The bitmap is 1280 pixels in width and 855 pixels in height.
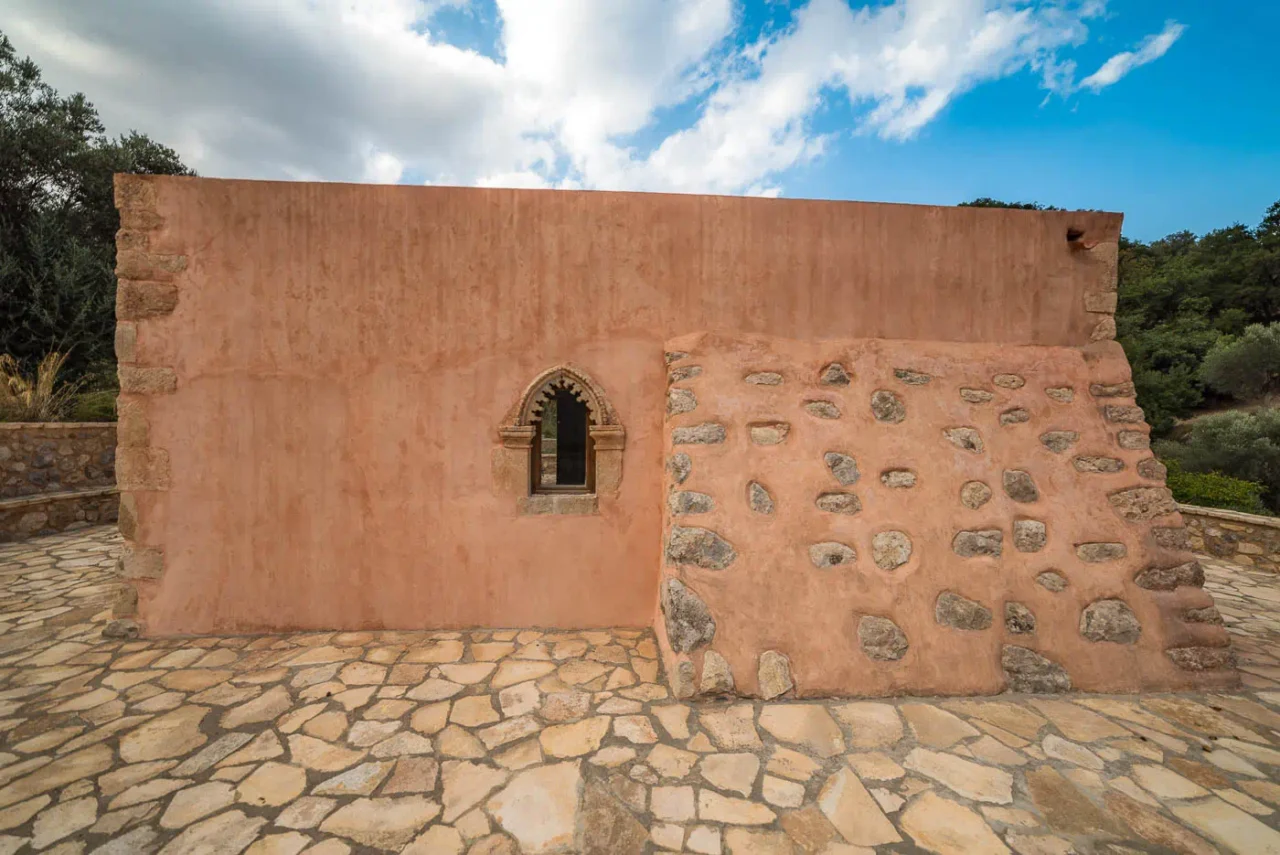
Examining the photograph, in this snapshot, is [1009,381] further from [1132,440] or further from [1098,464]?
[1132,440]

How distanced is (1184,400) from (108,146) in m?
27.8

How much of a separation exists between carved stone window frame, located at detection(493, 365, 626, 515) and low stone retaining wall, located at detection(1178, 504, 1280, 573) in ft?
22.6

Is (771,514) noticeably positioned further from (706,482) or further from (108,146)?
(108,146)

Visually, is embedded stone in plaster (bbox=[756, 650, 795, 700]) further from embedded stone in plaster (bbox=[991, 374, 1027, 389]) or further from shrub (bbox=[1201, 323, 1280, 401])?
shrub (bbox=[1201, 323, 1280, 401])

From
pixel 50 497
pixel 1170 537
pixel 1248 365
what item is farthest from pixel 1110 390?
pixel 1248 365

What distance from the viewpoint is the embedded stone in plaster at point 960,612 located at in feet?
9.97

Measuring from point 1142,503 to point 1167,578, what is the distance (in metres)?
0.50

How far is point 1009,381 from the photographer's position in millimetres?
3711

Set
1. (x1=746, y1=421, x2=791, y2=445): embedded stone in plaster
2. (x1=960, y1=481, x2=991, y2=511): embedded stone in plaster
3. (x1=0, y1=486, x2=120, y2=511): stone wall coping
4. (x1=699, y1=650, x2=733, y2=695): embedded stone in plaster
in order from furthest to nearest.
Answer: (x1=0, y1=486, x2=120, y2=511): stone wall coping → (x1=746, y1=421, x2=791, y2=445): embedded stone in plaster → (x1=960, y1=481, x2=991, y2=511): embedded stone in plaster → (x1=699, y1=650, x2=733, y2=695): embedded stone in plaster

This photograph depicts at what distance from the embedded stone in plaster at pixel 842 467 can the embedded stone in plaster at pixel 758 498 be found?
50 cm

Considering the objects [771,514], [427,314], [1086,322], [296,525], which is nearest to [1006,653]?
[771,514]

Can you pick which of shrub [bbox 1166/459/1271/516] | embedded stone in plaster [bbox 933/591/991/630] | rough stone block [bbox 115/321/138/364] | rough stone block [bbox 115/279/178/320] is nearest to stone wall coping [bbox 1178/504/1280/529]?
shrub [bbox 1166/459/1271/516]

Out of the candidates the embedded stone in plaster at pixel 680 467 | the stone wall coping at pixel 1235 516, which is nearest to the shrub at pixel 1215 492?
the stone wall coping at pixel 1235 516

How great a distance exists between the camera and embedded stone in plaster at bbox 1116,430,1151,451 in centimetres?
354
